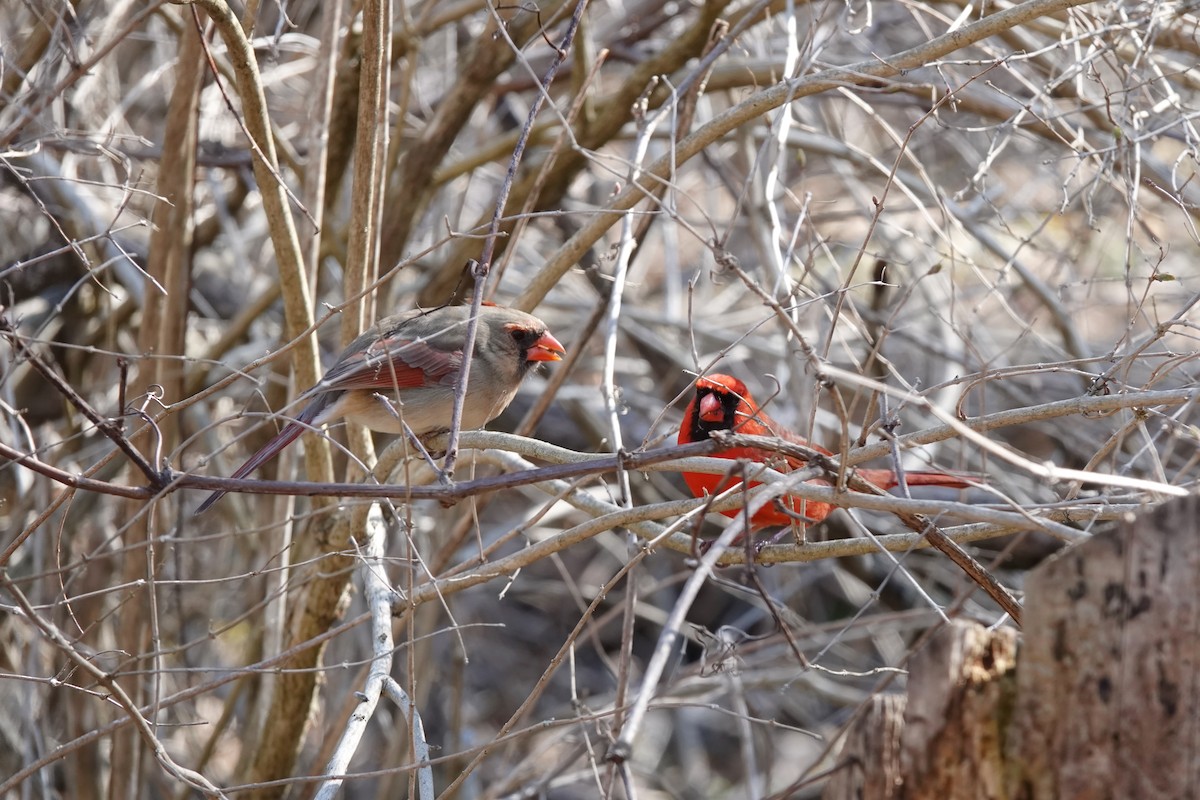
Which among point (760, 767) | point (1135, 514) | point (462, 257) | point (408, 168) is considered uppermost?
point (408, 168)

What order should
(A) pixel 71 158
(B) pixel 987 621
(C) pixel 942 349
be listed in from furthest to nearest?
(C) pixel 942 349 < (A) pixel 71 158 < (B) pixel 987 621

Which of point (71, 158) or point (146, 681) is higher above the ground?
point (71, 158)

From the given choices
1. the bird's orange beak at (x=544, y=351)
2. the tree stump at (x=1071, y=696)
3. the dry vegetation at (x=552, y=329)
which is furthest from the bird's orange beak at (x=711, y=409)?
the tree stump at (x=1071, y=696)

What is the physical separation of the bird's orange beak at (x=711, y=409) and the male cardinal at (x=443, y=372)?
1.52 feet

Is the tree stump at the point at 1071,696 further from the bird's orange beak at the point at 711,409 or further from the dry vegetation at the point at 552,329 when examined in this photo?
the bird's orange beak at the point at 711,409

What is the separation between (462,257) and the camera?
13.8ft

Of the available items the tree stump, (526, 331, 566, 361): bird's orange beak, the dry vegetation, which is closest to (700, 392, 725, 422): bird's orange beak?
the dry vegetation

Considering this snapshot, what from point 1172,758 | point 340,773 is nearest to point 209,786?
point 340,773

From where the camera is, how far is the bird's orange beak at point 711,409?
362cm

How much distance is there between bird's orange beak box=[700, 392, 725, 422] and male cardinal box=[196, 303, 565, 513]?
46 cm

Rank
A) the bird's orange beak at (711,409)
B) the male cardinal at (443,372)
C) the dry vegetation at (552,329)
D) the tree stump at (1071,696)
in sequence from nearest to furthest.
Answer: the tree stump at (1071,696) < the dry vegetation at (552,329) < the male cardinal at (443,372) < the bird's orange beak at (711,409)

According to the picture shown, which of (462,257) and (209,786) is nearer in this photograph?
(209,786)

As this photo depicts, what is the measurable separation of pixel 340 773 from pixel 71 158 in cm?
338

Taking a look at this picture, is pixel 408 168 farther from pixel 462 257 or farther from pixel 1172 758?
pixel 1172 758
